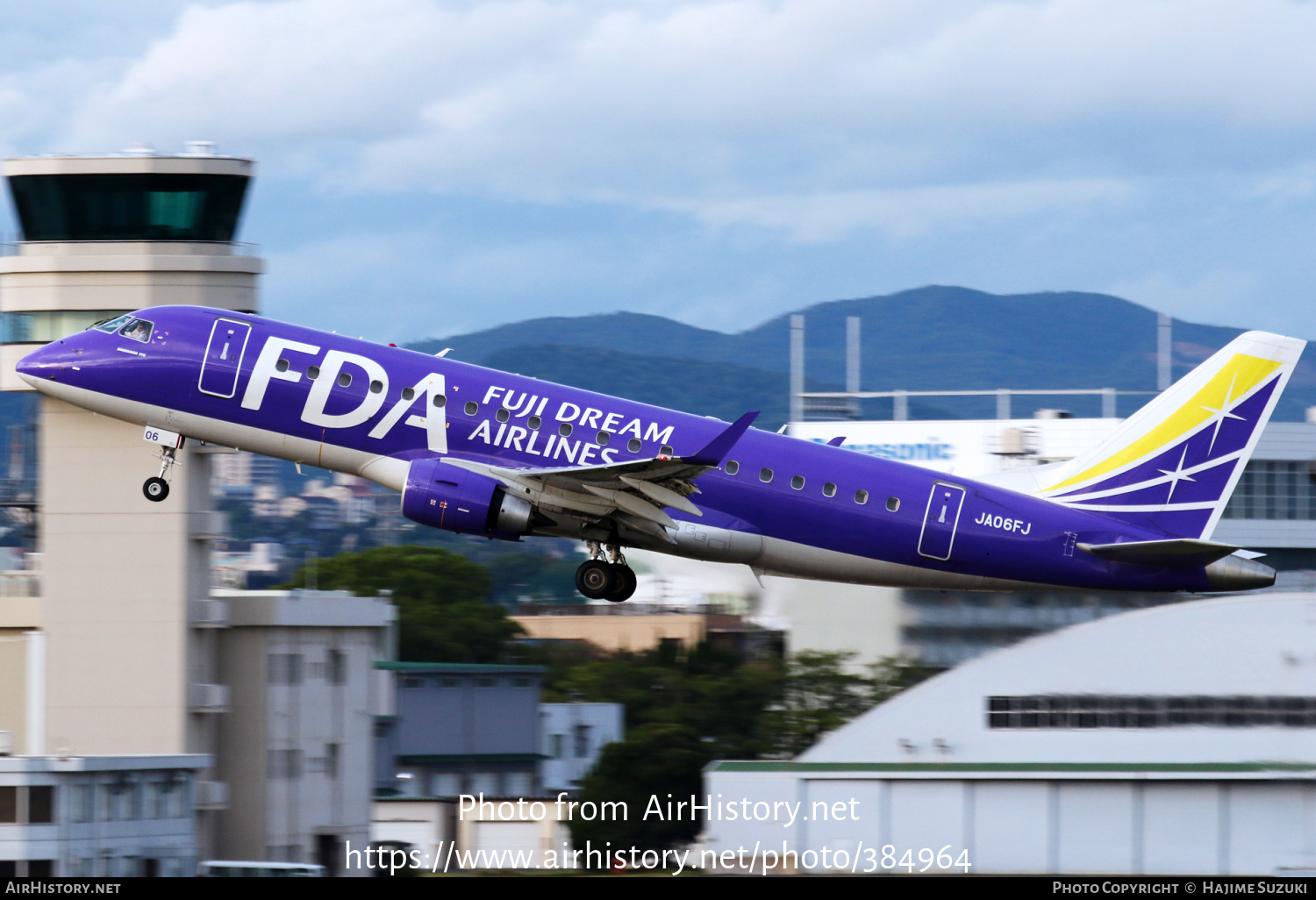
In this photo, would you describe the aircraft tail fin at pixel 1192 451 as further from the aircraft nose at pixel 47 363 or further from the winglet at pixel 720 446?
the aircraft nose at pixel 47 363

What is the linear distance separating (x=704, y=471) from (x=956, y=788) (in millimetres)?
14564

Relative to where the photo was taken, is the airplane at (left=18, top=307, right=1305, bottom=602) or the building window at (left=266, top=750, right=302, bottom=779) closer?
the airplane at (left=18, top=307, right=1305, bottom=602)

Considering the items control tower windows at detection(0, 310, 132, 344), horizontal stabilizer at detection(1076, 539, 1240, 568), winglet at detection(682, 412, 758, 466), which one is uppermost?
control tower windows at detection(0, 310, 132, 344)

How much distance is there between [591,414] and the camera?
1436 inches

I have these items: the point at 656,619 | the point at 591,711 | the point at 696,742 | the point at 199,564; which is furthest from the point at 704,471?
the point at 656,619

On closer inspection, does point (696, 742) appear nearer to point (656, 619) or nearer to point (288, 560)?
point (656, 619)

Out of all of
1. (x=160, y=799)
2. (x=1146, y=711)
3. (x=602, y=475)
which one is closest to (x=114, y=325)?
(x=602, y=475)

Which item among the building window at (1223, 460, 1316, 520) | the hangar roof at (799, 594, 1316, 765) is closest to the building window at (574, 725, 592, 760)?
the building window at (1223, 460, 1316, 520)

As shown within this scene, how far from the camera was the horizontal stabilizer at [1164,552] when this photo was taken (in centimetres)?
3666

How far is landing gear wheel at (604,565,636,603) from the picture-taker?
3741 cm

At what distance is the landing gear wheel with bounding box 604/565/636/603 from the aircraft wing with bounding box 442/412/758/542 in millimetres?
1172

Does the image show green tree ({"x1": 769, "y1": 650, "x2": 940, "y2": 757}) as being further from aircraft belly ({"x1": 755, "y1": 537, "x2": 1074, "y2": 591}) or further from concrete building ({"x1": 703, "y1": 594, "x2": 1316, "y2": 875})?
aircraft belly ({"x1": 755, "y1": 537, "x2": 1074, "y2": 591})

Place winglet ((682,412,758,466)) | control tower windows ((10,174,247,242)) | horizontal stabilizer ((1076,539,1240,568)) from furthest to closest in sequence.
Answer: control tower windows ((10,174,247,242)) < horizontal stabilizer ((1076,539,1240,568)) < winglet ((682,412,758,466))

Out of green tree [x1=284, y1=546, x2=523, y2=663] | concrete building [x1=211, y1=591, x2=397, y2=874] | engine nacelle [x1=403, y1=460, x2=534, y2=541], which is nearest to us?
engine nacelle [x1=403, y1=460, x2=534, y2=541]
